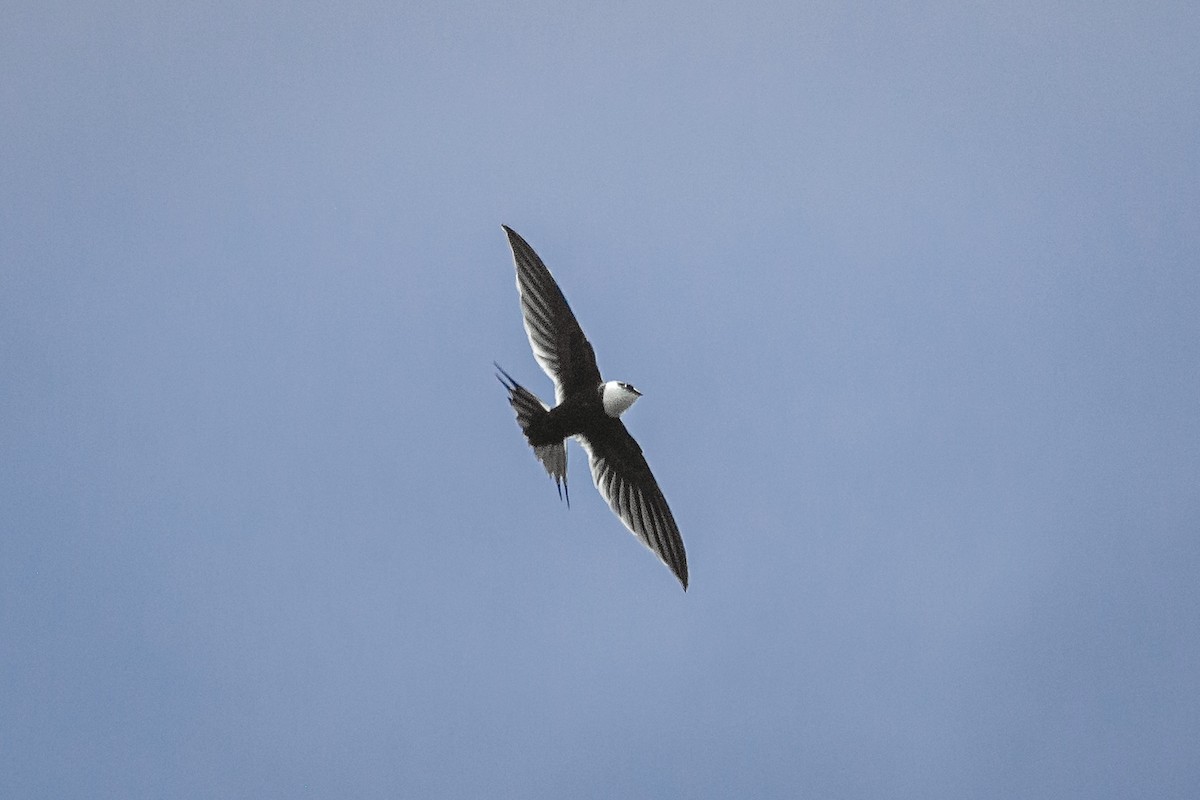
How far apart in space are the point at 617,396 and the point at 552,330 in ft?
1.09

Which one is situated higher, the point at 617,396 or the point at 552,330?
the point at 552,330

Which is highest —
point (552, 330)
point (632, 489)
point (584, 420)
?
point (552, 330)

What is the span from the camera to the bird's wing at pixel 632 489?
15.4 feet

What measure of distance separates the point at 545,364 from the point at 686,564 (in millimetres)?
783

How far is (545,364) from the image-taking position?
470 centimetres

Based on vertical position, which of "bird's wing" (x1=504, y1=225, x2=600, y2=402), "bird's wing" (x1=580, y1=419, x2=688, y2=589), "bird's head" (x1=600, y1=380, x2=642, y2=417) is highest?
"bird's wing" (x1=504, y1=225, x2=600, y2=402)

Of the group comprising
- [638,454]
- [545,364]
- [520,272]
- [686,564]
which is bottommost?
[686,564]

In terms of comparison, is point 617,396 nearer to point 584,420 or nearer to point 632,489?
point 584,420

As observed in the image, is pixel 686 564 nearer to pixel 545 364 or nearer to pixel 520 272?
pixel 545 364

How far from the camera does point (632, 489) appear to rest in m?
4.82

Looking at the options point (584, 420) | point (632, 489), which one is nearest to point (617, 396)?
point (584, 420)

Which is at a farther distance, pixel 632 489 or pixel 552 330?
pixel 632 489

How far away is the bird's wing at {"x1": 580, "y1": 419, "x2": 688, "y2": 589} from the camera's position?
185 inches

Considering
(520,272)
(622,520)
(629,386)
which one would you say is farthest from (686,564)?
(520,272)
